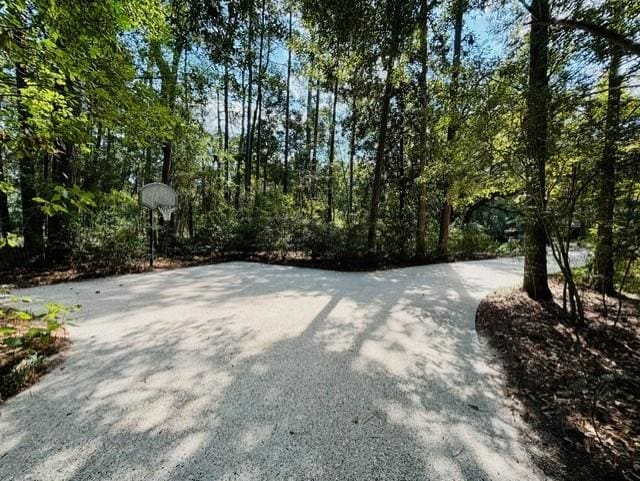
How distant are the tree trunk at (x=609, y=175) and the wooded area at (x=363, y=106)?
2 centimetres

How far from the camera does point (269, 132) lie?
17.5 metres

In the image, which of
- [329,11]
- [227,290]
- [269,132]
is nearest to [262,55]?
[269,132]

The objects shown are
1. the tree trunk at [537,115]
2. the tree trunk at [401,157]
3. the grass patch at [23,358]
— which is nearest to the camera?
the grass patch at [23,358]

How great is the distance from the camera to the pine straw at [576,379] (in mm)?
1690

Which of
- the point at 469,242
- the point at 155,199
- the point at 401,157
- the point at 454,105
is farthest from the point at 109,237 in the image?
the point at 469,242

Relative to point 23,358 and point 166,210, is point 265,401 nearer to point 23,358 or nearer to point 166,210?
point 23,358

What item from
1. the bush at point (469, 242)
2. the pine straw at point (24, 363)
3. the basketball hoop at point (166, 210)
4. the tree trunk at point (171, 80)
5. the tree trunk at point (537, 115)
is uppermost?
the tree trunk at point (171, 80)

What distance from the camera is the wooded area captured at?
192 centimetres

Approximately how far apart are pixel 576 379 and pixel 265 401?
2.79 meters

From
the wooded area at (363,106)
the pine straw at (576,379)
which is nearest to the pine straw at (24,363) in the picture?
the wooded area at (363,106)

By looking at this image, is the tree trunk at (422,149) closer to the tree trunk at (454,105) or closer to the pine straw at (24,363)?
the tree trunk at (454,105)

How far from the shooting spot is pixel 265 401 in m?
2.02

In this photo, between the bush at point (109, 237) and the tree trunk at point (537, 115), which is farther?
the bush at point (109, 237)

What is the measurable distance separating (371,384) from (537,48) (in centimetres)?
381
